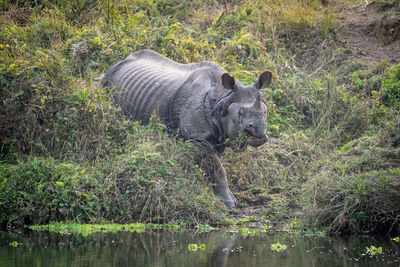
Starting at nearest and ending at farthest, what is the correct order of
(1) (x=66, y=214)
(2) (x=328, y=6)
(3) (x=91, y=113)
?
(1) (x=66, y=214)
(3) (x=91, y=113)
(2) (x=328, y=6)

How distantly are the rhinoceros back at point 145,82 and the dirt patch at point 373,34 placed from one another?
3.94m

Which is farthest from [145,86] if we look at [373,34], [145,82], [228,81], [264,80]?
[373,34]

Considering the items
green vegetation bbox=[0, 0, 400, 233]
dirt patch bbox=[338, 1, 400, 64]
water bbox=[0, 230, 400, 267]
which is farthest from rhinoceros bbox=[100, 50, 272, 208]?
dirt patch bbox=[338, 1, 400, 64]

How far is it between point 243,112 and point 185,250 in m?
2.26

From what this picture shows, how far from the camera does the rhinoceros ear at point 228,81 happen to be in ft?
24.6

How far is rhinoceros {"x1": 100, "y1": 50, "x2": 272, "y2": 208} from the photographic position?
749cm

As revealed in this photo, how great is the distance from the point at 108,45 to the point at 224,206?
4168mm

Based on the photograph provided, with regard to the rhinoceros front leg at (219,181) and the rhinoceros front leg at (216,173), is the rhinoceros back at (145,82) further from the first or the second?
the rhinoceros front leg at (219,181)

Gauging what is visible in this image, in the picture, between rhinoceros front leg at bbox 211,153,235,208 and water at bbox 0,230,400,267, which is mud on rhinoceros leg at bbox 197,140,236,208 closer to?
rhinoceros front leg at bbox 211,153,235,208

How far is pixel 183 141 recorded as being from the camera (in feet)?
26.9

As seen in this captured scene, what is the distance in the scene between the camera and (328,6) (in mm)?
12320

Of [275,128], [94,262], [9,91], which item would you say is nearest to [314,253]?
[94,262]

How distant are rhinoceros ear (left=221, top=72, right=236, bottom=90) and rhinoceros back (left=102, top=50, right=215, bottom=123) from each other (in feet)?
3.30

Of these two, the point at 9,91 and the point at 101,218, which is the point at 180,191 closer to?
the point at 101,218
